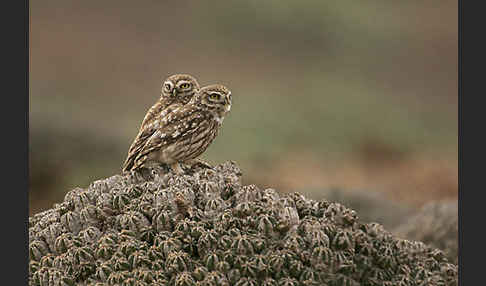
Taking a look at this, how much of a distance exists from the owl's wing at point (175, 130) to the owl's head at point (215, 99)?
104 mm

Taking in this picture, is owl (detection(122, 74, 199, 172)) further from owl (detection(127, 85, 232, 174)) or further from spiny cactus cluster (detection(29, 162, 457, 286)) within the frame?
spiny cactus cluster (detection(29, 162, 457, 286))

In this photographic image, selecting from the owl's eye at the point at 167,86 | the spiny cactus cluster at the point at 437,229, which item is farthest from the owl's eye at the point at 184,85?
the spiny cactus cluster at the point at 437,229

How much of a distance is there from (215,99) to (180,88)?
24.5 inches

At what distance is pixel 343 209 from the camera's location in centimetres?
600

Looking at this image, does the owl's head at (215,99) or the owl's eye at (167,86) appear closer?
the owl's head at (215,99)

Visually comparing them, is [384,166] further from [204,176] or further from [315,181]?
[204,176]

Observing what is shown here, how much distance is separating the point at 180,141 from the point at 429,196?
10457mm

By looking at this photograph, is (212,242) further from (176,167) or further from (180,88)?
(180,88)

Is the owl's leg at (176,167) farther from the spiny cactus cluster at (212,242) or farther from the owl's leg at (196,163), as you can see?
the spiny cactus cluster at (212,242)

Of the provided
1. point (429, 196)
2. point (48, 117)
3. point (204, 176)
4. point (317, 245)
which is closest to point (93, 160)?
point (48, 117)

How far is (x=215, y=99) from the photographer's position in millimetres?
6977

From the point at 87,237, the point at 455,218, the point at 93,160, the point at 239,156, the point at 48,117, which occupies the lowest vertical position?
the point at 87,237

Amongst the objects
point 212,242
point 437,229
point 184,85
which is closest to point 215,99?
point 184,85

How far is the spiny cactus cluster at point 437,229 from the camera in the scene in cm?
931
